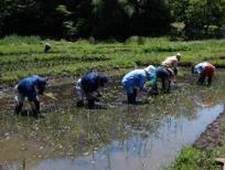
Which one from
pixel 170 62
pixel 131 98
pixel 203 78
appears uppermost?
pixel 170 62

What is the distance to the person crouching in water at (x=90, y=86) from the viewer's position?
56.5ft

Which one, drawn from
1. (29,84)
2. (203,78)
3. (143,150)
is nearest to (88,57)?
(203,78)

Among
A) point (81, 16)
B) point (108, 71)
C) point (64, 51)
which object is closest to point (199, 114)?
point (108, 71)

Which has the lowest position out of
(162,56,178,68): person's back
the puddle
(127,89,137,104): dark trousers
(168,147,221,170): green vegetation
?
the puddle

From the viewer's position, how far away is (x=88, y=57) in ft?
100

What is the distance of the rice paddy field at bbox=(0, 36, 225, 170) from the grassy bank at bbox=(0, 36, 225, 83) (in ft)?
0.47

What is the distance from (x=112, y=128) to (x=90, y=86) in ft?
8.14

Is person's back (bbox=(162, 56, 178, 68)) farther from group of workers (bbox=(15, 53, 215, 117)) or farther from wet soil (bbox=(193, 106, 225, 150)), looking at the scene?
wet soil (bbox=(193, 106, 225, 150))

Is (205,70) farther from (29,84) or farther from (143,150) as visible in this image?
(143,150)

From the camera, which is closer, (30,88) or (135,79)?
(30,88)

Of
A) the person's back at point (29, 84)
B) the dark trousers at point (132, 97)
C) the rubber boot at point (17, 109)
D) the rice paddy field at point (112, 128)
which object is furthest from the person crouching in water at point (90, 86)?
the rubber boot at point (17, 109)

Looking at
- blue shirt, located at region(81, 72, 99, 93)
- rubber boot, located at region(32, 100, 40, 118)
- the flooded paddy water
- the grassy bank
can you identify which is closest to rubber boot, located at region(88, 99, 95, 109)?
the flooded paddy water

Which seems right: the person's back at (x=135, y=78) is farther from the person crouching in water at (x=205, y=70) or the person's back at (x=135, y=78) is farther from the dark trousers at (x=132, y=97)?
the person crouching in water at (x=205, y=70)

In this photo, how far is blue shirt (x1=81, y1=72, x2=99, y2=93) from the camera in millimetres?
17203
